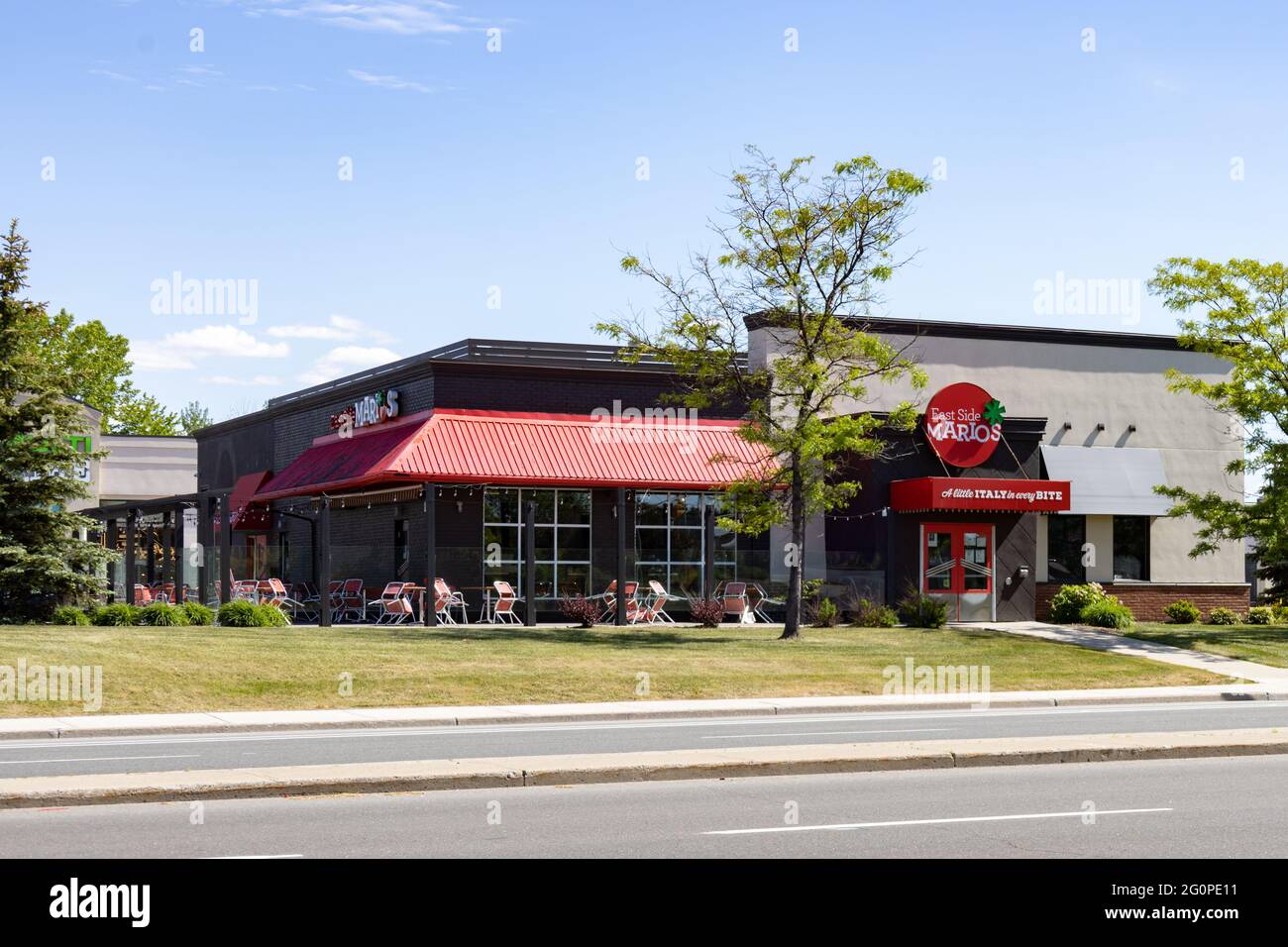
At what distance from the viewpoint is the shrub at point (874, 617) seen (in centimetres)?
3334

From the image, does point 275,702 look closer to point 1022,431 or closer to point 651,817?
point 651,817

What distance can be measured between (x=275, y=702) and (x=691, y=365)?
40.4 ft

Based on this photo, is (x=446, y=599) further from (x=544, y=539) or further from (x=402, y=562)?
(x=544, y=539)

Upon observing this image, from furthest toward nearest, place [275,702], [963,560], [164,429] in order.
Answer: [164,429] → [963,560] → [275,702]

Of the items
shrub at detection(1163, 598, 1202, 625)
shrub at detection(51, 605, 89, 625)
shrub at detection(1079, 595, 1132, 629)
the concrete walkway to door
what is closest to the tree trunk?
the concrete walkway to door

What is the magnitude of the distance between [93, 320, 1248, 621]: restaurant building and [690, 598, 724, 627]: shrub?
745 millimetres

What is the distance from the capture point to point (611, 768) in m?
13.0

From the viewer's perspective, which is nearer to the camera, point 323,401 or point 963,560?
point 963,560

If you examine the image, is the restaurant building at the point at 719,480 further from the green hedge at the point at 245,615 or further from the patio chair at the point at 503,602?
the green hedge at the point at 245,615

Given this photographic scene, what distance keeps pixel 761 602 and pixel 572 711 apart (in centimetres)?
1575

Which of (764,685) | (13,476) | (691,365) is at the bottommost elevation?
(764,685)

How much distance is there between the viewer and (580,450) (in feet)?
118

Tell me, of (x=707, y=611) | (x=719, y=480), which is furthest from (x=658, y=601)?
(x=719, y=480)

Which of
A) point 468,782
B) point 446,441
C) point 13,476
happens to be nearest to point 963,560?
point 446,441
